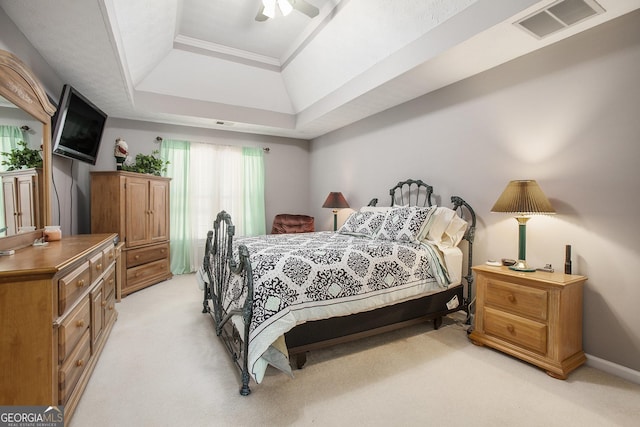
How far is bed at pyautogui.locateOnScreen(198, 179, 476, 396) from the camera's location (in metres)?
1.93

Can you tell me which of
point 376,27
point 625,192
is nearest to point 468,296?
point 625,192

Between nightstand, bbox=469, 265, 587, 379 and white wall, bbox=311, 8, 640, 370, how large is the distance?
21 cm

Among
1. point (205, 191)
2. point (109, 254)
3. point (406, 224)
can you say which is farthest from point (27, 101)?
point (406, 224)

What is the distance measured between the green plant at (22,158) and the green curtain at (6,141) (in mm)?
26

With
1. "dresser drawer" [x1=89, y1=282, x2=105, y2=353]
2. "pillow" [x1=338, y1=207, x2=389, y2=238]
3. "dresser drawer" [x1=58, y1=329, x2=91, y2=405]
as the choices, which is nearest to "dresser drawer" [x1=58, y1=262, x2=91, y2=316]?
"dresser drawer" [x1=89, y1=282, x2=105, y2=353]

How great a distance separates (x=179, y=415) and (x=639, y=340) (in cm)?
299

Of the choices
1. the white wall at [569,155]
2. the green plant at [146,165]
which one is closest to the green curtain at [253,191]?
the green plant at [146,165]

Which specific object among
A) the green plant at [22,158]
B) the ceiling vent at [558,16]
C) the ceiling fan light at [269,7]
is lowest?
the green plant at [22,158]

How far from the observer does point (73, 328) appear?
1745 mm

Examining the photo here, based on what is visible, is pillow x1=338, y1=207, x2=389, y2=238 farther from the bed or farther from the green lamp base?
the green lamp base

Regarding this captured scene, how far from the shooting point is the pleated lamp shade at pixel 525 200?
2.34m

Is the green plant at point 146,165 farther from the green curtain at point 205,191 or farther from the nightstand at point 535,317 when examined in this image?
the nightstand at point 535,317

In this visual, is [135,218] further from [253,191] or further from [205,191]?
[253,191]
